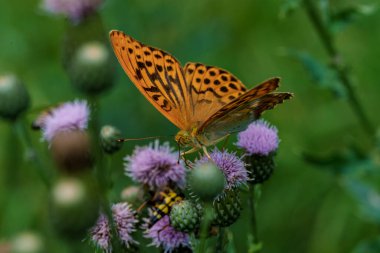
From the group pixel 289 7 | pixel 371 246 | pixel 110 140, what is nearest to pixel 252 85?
pixel 289 7

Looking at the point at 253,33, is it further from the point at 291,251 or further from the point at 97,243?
the point at 97,243

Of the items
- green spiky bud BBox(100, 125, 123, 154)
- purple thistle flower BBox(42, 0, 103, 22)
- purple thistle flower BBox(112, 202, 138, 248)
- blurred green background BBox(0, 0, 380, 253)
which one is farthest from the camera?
blurred green background BBox(0, 0, 380, 253)

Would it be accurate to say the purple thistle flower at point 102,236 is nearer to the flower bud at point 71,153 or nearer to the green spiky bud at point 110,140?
the green spiky bud at point 110,140

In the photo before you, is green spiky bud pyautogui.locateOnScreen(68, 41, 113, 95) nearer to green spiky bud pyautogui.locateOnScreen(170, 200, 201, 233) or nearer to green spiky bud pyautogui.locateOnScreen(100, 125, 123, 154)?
green spiky bud pyautogui.locateOnScreen(170, 200, 201, 233)

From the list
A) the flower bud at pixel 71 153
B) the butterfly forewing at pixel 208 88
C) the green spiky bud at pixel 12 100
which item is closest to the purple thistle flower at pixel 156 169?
the butterfly forewing at pixel 208 88

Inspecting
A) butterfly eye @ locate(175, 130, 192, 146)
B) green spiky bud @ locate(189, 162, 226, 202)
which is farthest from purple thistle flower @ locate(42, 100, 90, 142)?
green spiky bud @ locate(189, 162, 226, 202)

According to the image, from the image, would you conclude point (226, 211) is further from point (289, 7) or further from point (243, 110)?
point (289, 7)
